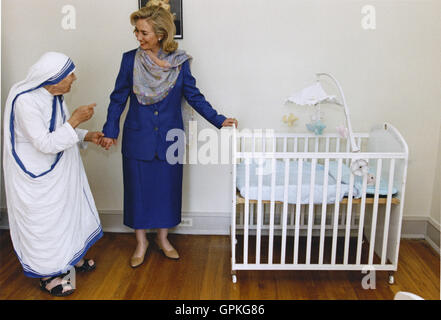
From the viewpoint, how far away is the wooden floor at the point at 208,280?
2.11 m

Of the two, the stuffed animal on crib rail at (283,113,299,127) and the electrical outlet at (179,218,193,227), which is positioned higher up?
the stuffed animal on crib rail at (283,113,299,127)

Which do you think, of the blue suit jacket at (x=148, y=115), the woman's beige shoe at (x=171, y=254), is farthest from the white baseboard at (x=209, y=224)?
the blue suit jacket at (x=148, y=115)

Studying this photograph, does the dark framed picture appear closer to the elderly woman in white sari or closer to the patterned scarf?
the patterned scarf

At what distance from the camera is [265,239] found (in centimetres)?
286

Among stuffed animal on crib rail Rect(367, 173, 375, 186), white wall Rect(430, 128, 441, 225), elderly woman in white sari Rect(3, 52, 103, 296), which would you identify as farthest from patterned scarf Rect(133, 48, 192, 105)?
white wall Rect(430, 128, 441, 225)

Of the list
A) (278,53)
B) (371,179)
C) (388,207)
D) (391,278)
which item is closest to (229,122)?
(278,53)

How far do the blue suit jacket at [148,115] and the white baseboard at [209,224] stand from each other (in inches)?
27.3

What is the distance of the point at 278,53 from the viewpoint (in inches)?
104

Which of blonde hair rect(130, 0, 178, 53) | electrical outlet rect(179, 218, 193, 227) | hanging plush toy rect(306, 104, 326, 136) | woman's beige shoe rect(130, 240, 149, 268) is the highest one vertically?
blonde hair rect(130, 0, 178, 53)

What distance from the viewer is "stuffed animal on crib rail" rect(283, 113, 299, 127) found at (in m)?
2.70

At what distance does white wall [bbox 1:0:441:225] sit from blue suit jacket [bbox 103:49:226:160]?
334 millimetres

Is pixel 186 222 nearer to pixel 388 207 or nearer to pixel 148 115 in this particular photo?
pixel 148 115

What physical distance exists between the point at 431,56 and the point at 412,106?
336mm

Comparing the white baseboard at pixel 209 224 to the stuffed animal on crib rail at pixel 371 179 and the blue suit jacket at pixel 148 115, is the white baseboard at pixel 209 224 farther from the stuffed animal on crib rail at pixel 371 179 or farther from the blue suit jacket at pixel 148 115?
the stuffed animal on crib rail at pixel 371 179
